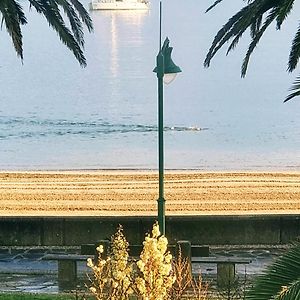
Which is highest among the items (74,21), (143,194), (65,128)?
(65,128)

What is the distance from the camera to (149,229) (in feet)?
41.6

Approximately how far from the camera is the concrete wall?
1270 cm

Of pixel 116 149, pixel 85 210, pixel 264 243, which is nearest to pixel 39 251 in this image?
pixel 264 243

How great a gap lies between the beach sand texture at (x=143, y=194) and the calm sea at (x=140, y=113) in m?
7.09

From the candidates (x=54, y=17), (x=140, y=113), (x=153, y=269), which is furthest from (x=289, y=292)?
(x=140, y=113)

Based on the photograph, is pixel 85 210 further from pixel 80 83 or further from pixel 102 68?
pixel 102 68

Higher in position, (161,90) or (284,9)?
(284,9)

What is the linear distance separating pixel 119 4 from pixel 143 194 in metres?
146

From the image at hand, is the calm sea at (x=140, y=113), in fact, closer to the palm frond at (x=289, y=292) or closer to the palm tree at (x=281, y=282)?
the palm tree at (x=281, y=282)

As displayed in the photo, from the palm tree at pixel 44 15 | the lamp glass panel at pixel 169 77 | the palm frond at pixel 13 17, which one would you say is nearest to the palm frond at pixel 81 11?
the palm tree at pixel 44 15

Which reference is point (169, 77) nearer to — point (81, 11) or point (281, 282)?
point (81, 11)

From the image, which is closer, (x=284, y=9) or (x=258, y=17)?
(x=284, y=9)

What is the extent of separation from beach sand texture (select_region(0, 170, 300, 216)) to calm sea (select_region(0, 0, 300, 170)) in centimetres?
709

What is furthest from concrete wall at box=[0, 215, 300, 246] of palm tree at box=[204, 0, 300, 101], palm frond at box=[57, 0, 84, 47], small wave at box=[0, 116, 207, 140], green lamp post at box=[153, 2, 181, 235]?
small wave at box=[0, 116, 207, 140]
